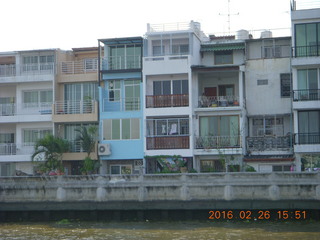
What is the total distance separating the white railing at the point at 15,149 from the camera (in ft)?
142

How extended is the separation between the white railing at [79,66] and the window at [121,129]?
433 cm

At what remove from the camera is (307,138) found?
123ft

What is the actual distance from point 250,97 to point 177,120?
489cm

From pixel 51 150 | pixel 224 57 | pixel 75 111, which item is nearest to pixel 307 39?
pixel 224 57

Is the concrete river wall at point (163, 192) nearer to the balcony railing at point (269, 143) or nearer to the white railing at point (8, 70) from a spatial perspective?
the balcony railing at point (269, 143)

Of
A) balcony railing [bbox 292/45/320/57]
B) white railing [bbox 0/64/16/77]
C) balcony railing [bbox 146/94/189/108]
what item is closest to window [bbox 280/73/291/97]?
balcony railing [bbox 292/45/320/57]

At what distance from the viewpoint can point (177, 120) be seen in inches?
1577

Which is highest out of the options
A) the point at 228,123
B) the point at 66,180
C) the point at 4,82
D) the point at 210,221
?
the point at 4,82

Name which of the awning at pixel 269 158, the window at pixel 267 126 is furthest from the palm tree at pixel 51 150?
the window at pixel 267 126

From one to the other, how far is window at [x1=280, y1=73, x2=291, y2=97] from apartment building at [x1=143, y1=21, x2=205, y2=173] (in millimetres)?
5428

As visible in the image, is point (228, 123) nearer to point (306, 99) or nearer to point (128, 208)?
point (306, 99)

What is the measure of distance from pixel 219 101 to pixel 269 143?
4.00 meters

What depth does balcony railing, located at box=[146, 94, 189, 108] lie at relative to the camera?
1570 inches

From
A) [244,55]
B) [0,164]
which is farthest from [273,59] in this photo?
[0,164]
